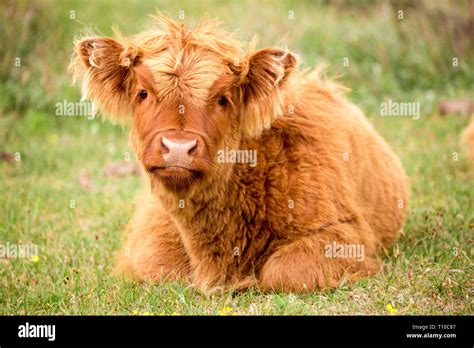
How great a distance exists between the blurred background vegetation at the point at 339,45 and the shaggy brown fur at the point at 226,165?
495 centimetres

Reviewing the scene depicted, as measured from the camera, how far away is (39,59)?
11172 mm

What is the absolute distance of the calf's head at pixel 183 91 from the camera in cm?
511

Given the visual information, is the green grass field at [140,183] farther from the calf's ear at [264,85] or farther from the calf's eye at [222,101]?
the calf's eye at [222,101]

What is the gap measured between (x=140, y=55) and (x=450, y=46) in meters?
7.23

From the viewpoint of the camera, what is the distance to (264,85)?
5.58 m

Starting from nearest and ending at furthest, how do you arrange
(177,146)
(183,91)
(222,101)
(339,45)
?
(177,146) < (183,91) < (222,101) < (339,45)

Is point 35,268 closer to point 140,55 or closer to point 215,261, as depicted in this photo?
point 215,261

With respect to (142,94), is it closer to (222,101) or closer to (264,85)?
(222,101)

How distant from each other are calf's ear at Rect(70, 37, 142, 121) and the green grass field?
1255 millimetres

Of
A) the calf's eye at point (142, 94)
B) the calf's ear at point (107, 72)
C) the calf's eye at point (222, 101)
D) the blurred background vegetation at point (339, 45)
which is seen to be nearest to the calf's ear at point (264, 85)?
the calf's eye at point (222, 101)

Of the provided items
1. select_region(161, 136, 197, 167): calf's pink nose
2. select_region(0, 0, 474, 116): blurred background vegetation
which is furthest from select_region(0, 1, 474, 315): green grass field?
select_region(161, 136, 197, 167): calf's pink nose

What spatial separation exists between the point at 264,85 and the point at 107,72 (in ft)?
3.59

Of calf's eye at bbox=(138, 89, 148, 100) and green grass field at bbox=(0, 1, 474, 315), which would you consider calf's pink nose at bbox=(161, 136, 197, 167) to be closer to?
calf's eye at bbox=(138, 89, 148, 100)

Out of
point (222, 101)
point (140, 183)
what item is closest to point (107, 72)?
→ point (222, 101)
